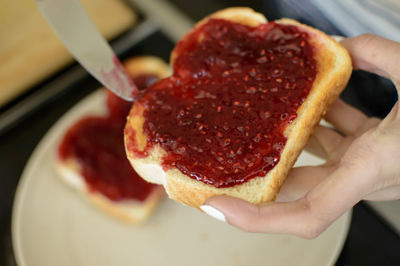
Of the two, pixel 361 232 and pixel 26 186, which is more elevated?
pixel 26 186

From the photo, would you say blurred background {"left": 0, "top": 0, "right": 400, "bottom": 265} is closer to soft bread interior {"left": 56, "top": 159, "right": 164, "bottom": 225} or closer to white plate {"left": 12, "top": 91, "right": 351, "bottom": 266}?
white plate {"left": 12, "top": 91, "right": 351, "bottom": 266}

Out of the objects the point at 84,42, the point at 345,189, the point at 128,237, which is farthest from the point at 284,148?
the point at 128,237

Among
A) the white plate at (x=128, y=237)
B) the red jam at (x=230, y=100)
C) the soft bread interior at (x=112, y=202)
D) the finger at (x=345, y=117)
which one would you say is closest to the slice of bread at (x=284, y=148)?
the red jam at (x=230, y=100)

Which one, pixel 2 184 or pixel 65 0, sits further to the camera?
pixel 2 184

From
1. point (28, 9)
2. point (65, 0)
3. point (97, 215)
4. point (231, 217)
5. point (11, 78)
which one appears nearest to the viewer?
point (231, 217)

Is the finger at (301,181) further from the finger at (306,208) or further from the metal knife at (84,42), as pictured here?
the metal knife at (84,42)

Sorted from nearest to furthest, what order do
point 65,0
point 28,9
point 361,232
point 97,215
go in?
point 65,0, point 361,232, point 97,215, point 28,9

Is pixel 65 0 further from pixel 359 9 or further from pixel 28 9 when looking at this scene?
pixel 28 9

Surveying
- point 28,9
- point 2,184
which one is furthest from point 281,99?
point 28,9
